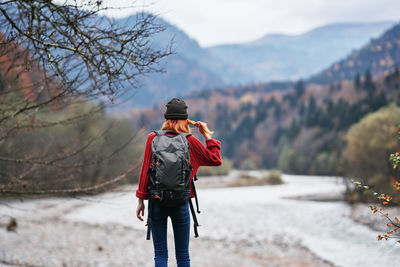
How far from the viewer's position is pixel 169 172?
11.4 ft

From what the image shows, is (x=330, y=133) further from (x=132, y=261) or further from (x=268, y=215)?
(x=132, y=261)

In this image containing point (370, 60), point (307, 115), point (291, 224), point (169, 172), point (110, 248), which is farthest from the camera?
point (370, 60)

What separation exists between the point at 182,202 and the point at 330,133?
6289cm

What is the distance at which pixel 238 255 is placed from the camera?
14.3 metres

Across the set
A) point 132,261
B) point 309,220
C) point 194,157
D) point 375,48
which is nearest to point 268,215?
point 309,220

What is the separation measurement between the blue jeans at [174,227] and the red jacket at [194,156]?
176 millimetres

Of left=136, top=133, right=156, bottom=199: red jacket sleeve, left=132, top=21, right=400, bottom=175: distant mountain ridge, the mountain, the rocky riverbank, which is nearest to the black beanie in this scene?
left=136, top=133, right=156, bottom=199: red jacket sleeve

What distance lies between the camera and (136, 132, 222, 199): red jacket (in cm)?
360

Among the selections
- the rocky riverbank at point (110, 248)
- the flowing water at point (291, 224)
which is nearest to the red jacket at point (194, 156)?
the rocky riverbank at point (110, 248)

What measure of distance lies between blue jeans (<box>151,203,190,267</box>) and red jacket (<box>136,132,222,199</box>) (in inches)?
6.9

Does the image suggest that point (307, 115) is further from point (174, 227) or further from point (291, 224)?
point (174, 227)

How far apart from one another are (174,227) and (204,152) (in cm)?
65

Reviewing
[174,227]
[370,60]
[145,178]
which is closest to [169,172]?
[145,178]

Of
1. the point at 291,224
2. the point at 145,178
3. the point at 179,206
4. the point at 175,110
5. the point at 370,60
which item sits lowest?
the point at 291,224
